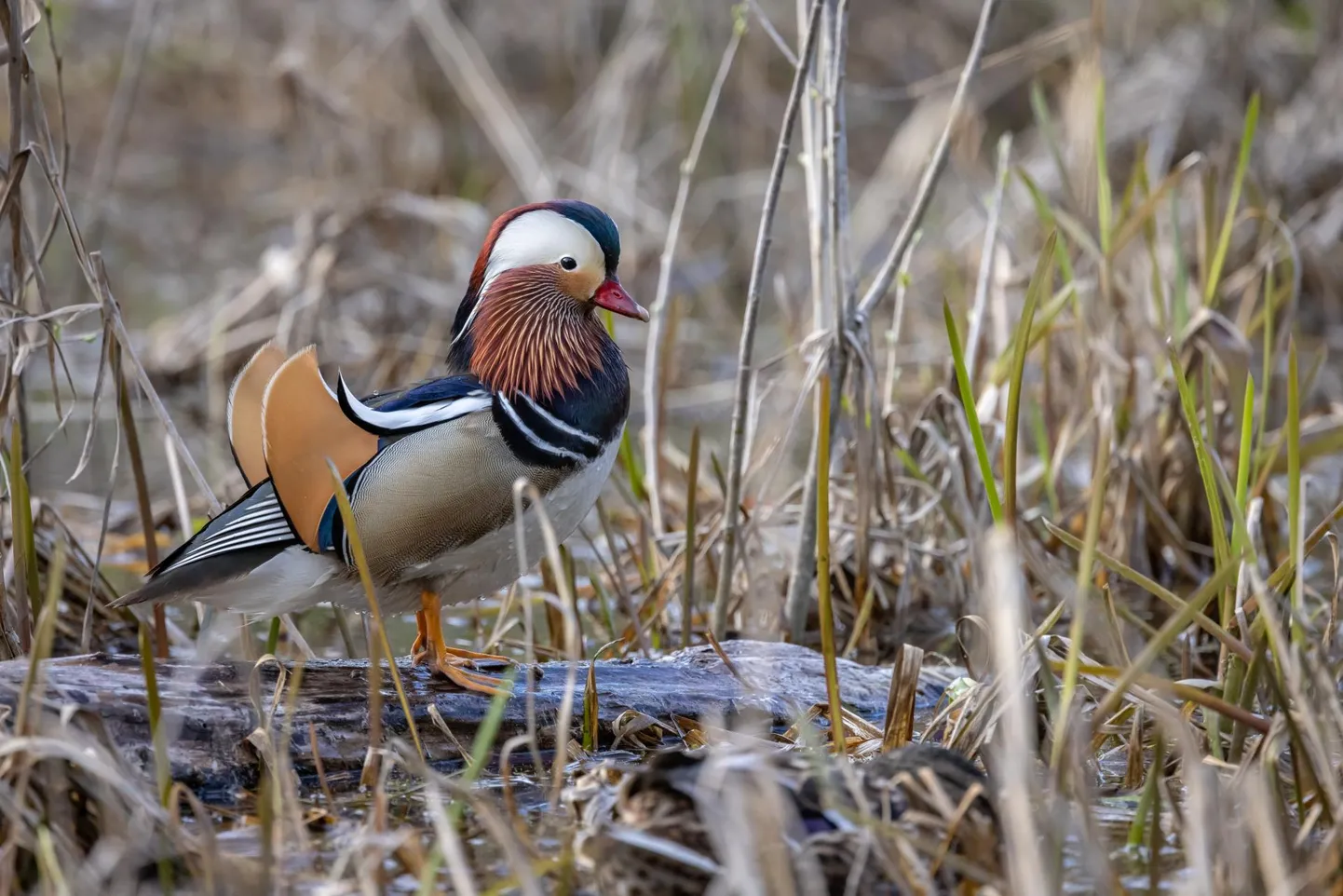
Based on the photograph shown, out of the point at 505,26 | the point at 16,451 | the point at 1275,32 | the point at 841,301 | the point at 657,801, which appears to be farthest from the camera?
the point at 505,26

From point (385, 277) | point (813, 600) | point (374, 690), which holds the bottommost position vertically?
point (813, 600)

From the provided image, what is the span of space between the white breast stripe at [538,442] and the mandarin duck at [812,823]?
0.91 m

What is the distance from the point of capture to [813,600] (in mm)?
4133

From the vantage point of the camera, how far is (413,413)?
3.03m

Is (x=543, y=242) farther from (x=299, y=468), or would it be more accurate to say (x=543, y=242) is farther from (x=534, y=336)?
(x=299, y=468)

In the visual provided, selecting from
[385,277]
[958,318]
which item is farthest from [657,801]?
[385,277]

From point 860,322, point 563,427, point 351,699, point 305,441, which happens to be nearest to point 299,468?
point 305,441

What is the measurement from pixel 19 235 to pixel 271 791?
54.4 inches

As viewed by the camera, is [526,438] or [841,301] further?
[841,301]

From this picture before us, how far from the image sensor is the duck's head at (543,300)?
3.26 metres

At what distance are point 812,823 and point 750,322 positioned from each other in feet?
4.98

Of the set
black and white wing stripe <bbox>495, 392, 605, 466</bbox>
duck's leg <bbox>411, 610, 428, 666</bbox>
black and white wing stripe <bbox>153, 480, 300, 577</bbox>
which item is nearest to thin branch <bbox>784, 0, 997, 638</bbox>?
black and white wing stripe <bbox>495, 392, 605, 466</bbox>

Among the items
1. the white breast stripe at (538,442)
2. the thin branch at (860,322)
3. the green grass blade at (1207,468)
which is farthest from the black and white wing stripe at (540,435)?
the green grass blade at (1207,468)

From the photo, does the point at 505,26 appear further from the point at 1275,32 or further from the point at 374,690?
the point at 374,690
